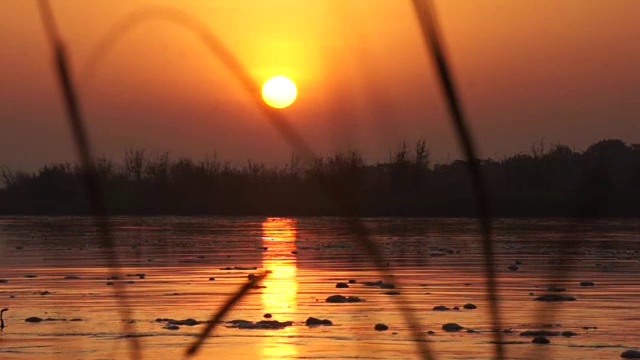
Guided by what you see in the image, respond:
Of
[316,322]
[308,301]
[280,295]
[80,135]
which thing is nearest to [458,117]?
[80,135]

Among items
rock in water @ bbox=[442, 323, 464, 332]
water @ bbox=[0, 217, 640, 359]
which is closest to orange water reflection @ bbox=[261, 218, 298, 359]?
water @ bbox=[0, 217, 640, 359]

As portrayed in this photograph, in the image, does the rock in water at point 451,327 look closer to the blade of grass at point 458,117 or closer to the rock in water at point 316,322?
the rock in water at point 316,322

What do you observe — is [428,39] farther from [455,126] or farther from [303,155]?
[303,155]

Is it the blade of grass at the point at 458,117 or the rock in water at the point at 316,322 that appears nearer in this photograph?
the blade of grass at the point at 458,117

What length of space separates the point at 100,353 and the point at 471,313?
5779 millimetres

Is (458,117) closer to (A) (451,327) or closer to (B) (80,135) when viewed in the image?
(B) (80,135)

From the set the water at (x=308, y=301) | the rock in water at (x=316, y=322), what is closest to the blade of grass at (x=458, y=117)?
the water at (x=308, y=301)

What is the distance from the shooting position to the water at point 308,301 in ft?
39.5

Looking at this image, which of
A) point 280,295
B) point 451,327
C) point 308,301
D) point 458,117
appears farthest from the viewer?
point 280,295

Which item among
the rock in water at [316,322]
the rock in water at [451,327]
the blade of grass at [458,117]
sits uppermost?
the rock in water at [316,322]

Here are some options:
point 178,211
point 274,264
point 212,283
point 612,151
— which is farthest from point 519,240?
point 178,211

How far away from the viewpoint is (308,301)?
58.4ft

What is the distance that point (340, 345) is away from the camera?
12641mm

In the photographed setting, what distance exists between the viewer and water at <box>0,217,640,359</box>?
1205 centimetres
